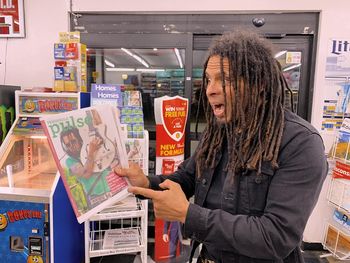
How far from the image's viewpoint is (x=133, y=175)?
41.3 inches

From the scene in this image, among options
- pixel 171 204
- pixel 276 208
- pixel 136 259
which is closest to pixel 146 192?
pixel 171 204

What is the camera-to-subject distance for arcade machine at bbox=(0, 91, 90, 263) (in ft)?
6.23

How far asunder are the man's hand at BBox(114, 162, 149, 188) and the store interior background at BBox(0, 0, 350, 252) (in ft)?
6.86

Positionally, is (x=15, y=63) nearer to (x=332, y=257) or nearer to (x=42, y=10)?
(x=42, y=10)

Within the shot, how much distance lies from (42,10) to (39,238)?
7.00 feet

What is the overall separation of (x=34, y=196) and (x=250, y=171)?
1559 mm

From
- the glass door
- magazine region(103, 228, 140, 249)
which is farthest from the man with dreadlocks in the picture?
the glass door

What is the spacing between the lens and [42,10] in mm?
2758

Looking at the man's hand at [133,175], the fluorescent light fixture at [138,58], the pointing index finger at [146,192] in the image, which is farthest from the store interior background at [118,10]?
the pointing index finger at [146,192]

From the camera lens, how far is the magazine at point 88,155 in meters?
0.89

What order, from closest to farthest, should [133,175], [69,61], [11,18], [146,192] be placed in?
[146,192] < [133,175] < [69,61] < [11,18]

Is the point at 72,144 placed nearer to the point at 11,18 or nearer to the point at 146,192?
the point at 146,192

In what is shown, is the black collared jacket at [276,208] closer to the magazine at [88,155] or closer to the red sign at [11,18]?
the magazine at [88,155]

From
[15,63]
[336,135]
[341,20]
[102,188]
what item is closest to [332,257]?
[336,135]
